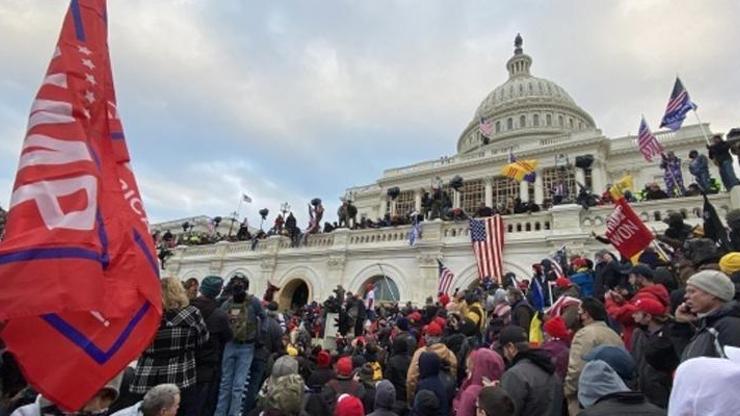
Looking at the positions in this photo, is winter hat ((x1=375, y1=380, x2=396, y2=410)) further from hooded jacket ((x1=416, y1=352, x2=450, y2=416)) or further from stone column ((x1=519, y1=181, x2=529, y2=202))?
stone column ((x1=519, y1=181, x2=529, y2=202))

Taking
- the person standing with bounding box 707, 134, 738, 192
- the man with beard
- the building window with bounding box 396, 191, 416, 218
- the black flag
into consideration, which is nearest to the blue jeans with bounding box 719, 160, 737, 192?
the person standing with bounding box 707, 134, 738, 192

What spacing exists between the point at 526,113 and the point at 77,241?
202ft

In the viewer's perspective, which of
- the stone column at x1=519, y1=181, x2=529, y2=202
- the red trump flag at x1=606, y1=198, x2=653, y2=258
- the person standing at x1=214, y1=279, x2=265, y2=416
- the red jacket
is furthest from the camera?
the stone column at x1=519, y1=181, x2=529, y2=202

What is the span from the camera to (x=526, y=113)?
189 ft

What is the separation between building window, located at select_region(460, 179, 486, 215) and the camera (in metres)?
40.8

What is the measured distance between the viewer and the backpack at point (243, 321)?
15.8 feet

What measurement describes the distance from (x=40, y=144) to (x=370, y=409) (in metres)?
4.16

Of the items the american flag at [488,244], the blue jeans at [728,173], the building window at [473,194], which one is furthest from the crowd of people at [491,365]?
the building window at [473,194]

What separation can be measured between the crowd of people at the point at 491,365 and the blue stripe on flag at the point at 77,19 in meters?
2.39

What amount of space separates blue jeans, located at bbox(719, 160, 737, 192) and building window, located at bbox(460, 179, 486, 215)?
30.5 m

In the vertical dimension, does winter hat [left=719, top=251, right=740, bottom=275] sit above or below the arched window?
above

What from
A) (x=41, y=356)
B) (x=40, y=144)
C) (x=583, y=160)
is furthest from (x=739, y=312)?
(x=583, y=160)

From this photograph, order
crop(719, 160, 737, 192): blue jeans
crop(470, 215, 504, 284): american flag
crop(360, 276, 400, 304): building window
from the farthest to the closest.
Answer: crop(360, 276, 400, 304): building window < crop(470, 215, 504, 284): american flag < crop(719, 160, 737, 192): blue jeans

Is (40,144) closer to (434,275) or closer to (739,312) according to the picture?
(739,312)
